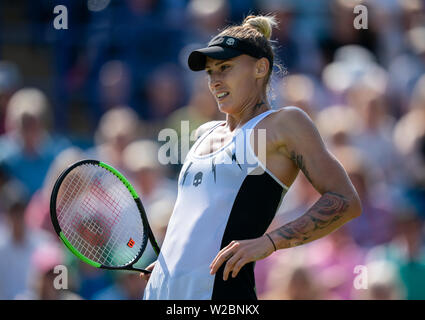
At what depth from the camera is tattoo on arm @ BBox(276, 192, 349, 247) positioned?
3.23m

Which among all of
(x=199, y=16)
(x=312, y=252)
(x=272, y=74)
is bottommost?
(x=312, y=252)

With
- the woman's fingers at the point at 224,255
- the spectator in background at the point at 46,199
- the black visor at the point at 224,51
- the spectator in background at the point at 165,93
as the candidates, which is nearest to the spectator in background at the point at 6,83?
the spectator in background at the point at 46,199

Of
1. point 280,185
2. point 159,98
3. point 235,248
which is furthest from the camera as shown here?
point 159,98

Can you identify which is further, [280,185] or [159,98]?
[159,98]

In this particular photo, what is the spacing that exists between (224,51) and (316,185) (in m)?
0.74

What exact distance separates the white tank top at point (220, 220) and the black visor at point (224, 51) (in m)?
0.36

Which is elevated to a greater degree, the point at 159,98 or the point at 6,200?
the point at 159,98

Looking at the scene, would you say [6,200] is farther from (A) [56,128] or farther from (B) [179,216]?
(B) [179,216]

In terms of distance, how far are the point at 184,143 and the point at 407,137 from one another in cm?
178

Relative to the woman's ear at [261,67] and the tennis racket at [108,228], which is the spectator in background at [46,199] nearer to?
the tennis racket at [108,228]

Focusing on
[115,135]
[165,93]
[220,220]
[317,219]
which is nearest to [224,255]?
[220,220]

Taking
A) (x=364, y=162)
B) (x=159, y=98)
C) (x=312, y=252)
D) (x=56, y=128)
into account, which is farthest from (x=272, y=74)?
(x=56, y=128)

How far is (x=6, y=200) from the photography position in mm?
6043

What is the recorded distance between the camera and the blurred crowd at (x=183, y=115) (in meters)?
5.42
